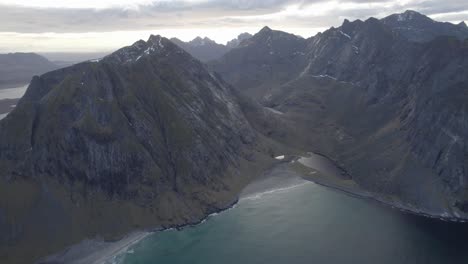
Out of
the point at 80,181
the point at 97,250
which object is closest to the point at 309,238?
the point at 97,250

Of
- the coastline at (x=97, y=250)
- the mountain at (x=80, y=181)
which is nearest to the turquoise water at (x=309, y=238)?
the coastline at (x=97, y=250)

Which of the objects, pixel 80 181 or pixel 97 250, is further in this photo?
pixel 80 181

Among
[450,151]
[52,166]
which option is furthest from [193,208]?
[450,151]

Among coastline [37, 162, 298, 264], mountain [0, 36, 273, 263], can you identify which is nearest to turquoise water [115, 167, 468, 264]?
coastline [37, 162, 298, 264]

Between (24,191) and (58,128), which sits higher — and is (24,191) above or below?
below

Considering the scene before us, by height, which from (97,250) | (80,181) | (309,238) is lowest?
(97,250)

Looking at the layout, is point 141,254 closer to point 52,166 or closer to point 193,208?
point 193,208

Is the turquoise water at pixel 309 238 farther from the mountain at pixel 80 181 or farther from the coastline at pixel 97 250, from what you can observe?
the mountain at pixel 80 181

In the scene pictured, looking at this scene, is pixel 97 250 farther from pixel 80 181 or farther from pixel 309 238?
pixel 309 238
